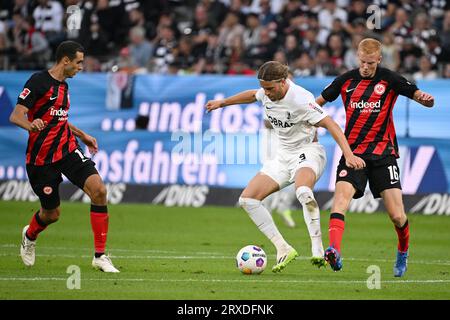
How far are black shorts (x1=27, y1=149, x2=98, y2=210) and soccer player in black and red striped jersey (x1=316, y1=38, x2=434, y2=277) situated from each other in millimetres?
2981

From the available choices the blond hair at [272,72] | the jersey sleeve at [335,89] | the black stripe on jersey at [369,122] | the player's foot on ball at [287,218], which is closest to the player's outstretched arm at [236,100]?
the blond hair at [272,72]

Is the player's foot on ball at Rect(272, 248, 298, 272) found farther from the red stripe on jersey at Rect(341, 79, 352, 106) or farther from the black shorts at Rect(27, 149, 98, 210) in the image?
the black shorts at Rect(27, 149, 98, 210)

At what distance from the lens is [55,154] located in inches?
496

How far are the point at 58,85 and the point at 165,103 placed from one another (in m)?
10.0

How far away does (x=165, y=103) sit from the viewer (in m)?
22.5

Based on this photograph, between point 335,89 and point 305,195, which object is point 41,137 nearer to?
point 305,195

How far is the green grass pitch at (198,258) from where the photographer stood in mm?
10508

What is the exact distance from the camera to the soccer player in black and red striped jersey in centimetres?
1184

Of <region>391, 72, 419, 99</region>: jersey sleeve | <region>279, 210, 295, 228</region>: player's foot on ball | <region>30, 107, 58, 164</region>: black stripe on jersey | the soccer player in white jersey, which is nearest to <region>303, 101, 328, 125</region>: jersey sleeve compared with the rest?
the soccer player in white jersey

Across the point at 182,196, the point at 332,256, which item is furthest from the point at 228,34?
the point at 332,256

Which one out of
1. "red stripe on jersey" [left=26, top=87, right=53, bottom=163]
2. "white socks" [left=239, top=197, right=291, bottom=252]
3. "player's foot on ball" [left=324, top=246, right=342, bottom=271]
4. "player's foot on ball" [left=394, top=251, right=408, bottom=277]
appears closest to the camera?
"player's foot on ball" [left=324, top=246, right=342, bottom=271]

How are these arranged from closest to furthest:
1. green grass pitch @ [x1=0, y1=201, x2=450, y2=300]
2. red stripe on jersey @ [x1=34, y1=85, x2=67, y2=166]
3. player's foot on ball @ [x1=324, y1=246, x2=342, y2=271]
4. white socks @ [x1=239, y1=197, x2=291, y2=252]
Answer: green grass pitch @ [x1=0, y1=201, x2=450, y2=300]
player's foot on ball @ [x1=324, y1=246, x2=342, y2=271]
white socks @ [x1=239, y1=197, x2=291, y2=252]
red stripe on jersey @ [x1=34, y1=85, x2=67, y2=166]

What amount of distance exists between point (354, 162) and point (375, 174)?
0.64 metres
